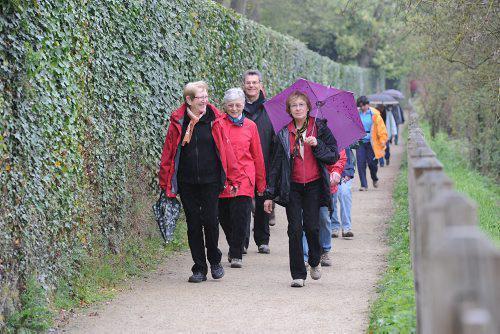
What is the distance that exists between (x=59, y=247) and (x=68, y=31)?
6.04ft

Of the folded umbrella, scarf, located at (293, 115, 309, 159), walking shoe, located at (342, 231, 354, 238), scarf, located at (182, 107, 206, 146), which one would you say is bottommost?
walking shoe, located at (342, 231, 354, 238)

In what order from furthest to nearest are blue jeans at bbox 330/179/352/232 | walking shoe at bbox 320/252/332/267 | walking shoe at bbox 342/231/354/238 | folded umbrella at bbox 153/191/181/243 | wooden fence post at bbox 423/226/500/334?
walking shoe at bbox 342/231/354/238 → blue jeans at bbox 330/179/352/232 → walking shoe at bbox 320/252/332/267 → folded umbrella at bbox 153/191/181/243 → wooden fence post at bbox 423/226/500/334

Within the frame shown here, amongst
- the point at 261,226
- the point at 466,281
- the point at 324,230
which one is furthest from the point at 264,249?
the point at 466,281

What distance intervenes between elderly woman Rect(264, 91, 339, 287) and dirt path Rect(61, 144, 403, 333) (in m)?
0.51

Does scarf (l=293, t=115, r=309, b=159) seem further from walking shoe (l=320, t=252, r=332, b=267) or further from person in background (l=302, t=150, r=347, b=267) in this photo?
walking shoe (l=320, t=252, r=332, b=267)

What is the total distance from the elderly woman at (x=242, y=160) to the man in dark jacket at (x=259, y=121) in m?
0.92

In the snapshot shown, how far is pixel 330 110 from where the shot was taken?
1037cm

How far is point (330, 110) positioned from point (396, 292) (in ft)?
9.02

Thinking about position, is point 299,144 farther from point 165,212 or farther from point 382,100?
point 382,100

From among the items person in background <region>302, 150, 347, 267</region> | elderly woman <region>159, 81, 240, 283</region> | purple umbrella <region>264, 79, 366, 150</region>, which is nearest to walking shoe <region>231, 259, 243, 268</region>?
person in background <region>302, 150, 347, 267</region>

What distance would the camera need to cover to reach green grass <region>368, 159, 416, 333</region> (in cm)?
677

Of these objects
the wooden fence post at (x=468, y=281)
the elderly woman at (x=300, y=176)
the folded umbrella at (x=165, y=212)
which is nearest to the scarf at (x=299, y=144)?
the elderly woman at (x=300, y=176)

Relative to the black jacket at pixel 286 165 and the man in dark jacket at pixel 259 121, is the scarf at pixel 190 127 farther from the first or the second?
the man in dark jacket at pixel 259 121

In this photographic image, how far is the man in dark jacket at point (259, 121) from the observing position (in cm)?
1132
